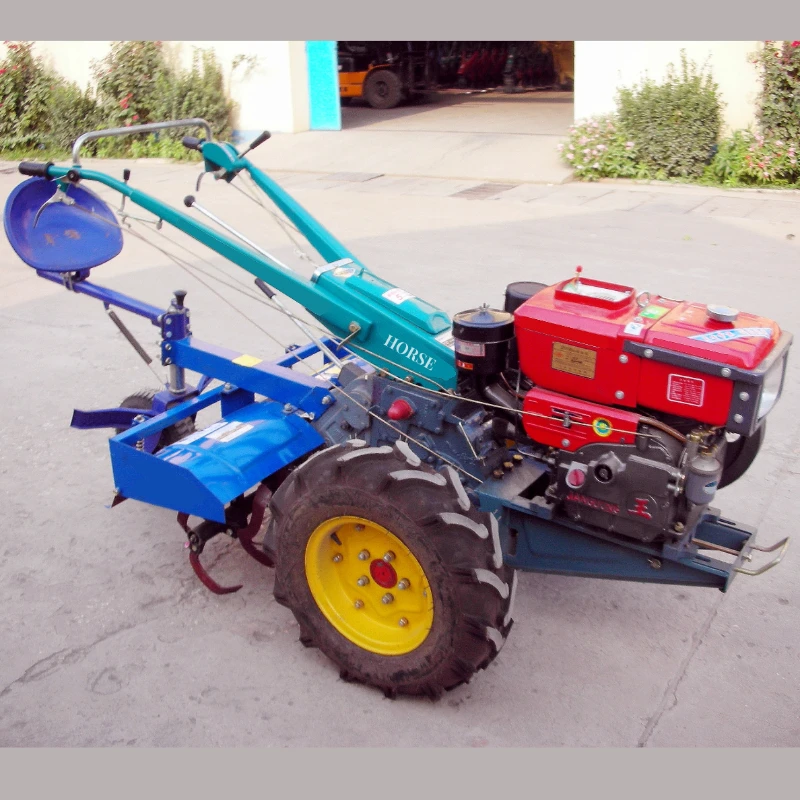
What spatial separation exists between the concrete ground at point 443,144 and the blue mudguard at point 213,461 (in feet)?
27.6

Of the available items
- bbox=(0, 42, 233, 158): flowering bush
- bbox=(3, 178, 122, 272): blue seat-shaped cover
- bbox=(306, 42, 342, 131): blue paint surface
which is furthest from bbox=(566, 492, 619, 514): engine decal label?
bbox=(306, 42, 342, 131): blue paint surface

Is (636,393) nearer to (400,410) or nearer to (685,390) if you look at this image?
(685,390)

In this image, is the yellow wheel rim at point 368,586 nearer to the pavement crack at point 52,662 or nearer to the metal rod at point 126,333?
the pavement crack at point 52,662

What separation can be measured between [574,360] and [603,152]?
897cm

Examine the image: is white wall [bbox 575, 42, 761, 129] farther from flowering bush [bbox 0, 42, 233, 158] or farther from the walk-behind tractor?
the walk-behind tractor

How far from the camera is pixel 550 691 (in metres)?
3.26

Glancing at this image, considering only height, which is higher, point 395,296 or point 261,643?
point 395,296

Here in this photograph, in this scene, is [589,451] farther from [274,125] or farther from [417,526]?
[274,125]

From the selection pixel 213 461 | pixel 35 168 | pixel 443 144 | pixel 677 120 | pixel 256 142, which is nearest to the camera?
pixel 213 461

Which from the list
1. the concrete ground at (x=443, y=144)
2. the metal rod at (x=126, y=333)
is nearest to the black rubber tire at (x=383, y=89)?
the concrete ground at (x=443, y=144)

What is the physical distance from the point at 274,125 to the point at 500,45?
8.47 m

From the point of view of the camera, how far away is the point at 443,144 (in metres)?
13.5

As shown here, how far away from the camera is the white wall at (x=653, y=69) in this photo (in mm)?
10797

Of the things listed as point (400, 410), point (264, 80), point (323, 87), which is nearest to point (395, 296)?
point (400, 410)
